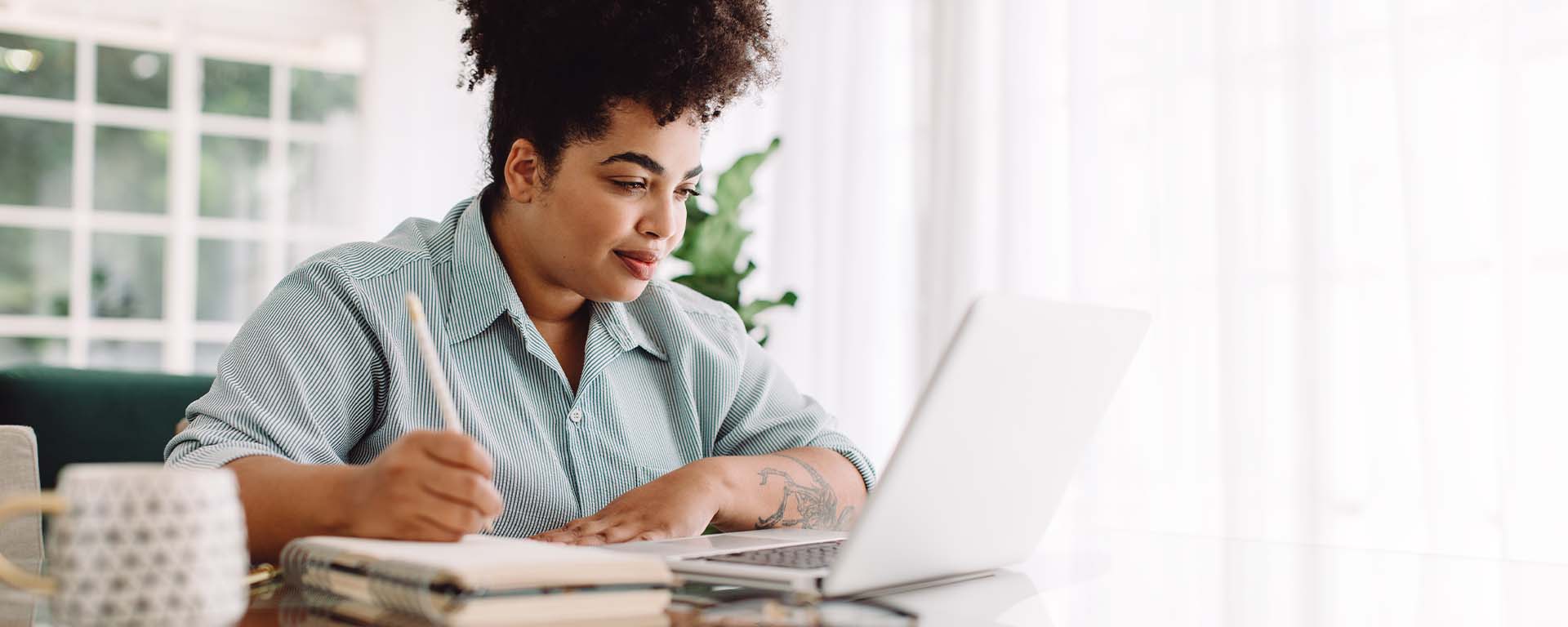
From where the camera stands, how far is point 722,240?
3.02 m

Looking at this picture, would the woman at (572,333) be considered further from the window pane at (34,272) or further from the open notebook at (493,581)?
the window pane at (34,272)

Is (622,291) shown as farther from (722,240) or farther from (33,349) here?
(33,349)

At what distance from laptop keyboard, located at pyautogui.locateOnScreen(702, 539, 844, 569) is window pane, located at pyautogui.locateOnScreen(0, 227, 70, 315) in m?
4.19

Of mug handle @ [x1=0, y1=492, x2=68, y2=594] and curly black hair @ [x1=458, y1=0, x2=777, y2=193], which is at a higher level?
curly black hair @ [x1=458, y1=0, x2=777, y2=193]

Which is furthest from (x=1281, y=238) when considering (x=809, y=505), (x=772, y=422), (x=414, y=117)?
(x=414, y=117)

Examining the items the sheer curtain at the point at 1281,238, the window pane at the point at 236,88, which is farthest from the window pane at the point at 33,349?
the sheer curtain at the point at 1281,238

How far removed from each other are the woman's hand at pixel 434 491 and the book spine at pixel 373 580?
0.16 ft

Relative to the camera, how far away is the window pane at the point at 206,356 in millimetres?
4473

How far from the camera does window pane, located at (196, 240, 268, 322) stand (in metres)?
4.49

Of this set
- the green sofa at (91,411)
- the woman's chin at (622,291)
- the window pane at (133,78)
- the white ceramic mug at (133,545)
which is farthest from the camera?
the window pane at (133,78)

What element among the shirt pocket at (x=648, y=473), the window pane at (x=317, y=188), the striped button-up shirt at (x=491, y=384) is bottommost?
the shirt pocket at (x=648, y=473)

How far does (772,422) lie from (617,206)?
33 centimetres

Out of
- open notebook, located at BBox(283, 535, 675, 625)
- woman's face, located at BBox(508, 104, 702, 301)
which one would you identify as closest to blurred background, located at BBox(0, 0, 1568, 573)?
woman's face, located at BBox(508, 104, 702, 301)

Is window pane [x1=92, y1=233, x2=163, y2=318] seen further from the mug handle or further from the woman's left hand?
the mug handle
